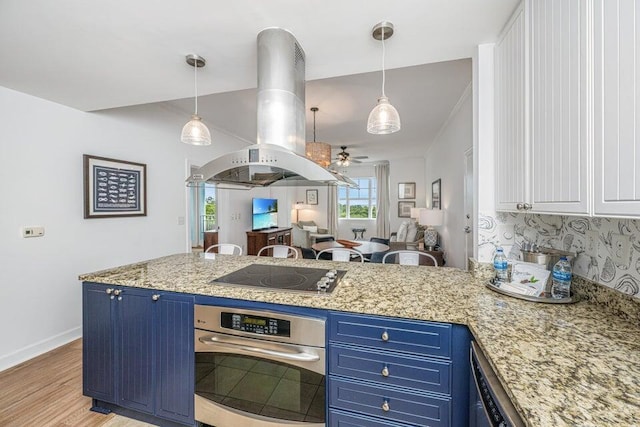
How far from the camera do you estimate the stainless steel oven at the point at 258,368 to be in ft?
4.29

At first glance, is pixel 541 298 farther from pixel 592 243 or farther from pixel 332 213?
pixel 332 213

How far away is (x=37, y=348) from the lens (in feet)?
8.11

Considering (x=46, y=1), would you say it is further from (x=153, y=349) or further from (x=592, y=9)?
(x=592, y=9)

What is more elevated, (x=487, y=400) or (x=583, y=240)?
(x=583, y=240)

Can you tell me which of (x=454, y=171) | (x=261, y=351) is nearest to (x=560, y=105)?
(x=261, y=351)

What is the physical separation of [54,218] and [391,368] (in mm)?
3169

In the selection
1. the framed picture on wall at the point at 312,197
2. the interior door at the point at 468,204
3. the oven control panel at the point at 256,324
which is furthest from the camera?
the framed picture on wall at the point at 312,197

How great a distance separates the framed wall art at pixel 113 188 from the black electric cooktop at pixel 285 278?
202cm

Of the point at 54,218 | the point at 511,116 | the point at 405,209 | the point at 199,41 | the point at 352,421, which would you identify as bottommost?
the point at 352,421

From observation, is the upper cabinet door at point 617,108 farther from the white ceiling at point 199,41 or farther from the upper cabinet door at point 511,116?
the white ceiling at point 199,41

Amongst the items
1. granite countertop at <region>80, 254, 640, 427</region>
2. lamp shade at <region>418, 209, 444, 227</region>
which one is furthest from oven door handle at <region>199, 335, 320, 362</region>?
lamp shade at <region>418, 209, 444, 227</region>

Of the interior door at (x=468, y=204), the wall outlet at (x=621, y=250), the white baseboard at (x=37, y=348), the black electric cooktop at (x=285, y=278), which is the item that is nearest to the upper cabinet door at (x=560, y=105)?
the wall outlet at (x=621, y=250)

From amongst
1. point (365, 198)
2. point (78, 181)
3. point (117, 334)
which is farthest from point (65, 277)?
point (365, 198)

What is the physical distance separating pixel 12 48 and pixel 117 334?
1.92 meters
